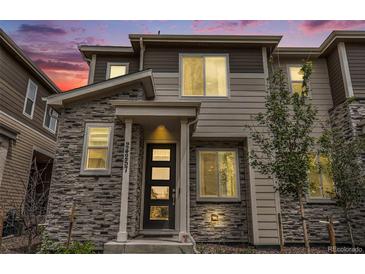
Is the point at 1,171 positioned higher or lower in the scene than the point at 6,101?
lower

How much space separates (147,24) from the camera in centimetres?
728

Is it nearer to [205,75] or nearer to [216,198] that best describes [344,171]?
[216,198]

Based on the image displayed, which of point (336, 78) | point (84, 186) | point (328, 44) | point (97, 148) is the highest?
point (328, 44)

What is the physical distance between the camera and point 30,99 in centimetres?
921

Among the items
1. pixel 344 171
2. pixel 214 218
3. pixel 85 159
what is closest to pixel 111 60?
pixel 85 159

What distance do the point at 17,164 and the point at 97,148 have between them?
417 cm

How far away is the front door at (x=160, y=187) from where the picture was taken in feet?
19.9

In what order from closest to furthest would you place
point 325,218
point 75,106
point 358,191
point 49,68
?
point 358,191
point 75,106
point 325,218
point 49,68

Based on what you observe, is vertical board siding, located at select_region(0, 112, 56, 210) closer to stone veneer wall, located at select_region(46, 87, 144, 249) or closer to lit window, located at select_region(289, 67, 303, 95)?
stone veneer wall, located at select_region(46, 87, 144, 249)

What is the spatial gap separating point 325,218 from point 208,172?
3574 mm
